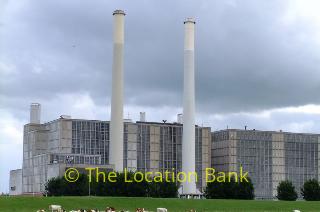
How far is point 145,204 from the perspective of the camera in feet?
359

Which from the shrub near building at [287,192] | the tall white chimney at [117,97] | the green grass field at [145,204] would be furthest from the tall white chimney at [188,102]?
the green grass field at [145,204]

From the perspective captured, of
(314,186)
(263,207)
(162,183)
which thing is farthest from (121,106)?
(263,207)

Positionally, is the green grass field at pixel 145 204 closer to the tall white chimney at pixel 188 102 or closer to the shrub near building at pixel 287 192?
the shrub near building at pixel 287 192

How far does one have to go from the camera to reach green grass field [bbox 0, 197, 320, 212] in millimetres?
99562

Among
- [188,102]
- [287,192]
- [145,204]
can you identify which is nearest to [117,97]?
[188,102]

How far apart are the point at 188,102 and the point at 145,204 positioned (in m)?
71.1

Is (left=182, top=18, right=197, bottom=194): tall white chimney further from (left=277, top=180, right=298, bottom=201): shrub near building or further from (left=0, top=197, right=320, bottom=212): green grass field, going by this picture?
(left=0, top=197, right=320, bottom=212): green grass field

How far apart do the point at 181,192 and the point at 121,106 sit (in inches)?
1290

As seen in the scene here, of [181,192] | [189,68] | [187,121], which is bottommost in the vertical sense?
[181,192]

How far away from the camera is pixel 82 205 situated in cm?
10175

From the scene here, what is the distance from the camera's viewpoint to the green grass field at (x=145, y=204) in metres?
99.6

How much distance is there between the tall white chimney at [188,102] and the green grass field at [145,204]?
2380 inches

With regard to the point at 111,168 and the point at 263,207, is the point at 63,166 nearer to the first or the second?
the point at 111,168

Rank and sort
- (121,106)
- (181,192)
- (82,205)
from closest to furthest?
(82,205)
(121,106)
(181,192)
